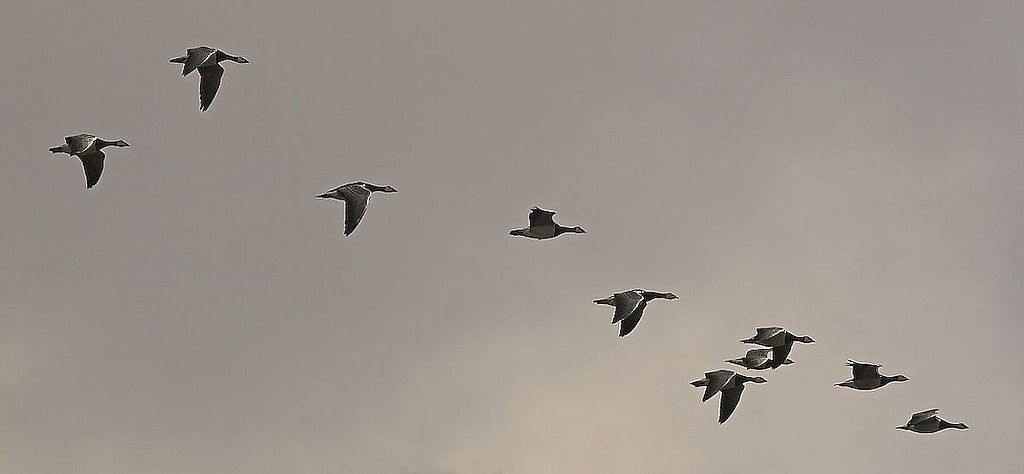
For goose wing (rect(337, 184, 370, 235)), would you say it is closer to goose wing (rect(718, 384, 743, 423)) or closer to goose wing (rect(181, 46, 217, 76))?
goose wing (rect(181, 46, 217, 76))

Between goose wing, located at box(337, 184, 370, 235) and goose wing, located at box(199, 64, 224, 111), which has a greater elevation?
goose wing, located at box(199, 64, 224, 111)

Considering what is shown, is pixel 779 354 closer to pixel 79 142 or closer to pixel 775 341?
pixel 775 341

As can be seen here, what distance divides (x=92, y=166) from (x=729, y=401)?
31.9 m

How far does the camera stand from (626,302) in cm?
A: 7919

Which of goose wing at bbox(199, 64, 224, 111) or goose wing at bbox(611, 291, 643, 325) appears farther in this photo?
goose wing at bbox(611, 291, 643, 325)

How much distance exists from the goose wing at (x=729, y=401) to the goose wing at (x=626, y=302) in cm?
590

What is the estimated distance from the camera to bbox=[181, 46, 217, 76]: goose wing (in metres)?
69.4

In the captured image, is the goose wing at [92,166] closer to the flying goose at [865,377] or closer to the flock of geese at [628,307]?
the flock of geese at [628,307]

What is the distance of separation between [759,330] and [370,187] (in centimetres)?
1960

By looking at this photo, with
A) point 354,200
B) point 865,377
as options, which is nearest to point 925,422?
point 865,377

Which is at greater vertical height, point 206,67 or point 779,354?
point 206,67

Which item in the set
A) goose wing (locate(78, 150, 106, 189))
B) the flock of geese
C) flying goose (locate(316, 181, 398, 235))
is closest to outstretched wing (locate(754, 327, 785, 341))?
the flock of geese

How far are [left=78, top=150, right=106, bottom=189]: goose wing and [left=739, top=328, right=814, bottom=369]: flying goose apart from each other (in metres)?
30.8

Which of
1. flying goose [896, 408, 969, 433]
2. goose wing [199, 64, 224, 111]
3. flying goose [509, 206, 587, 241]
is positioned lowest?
flying goose [896, 408, 969, 433]
